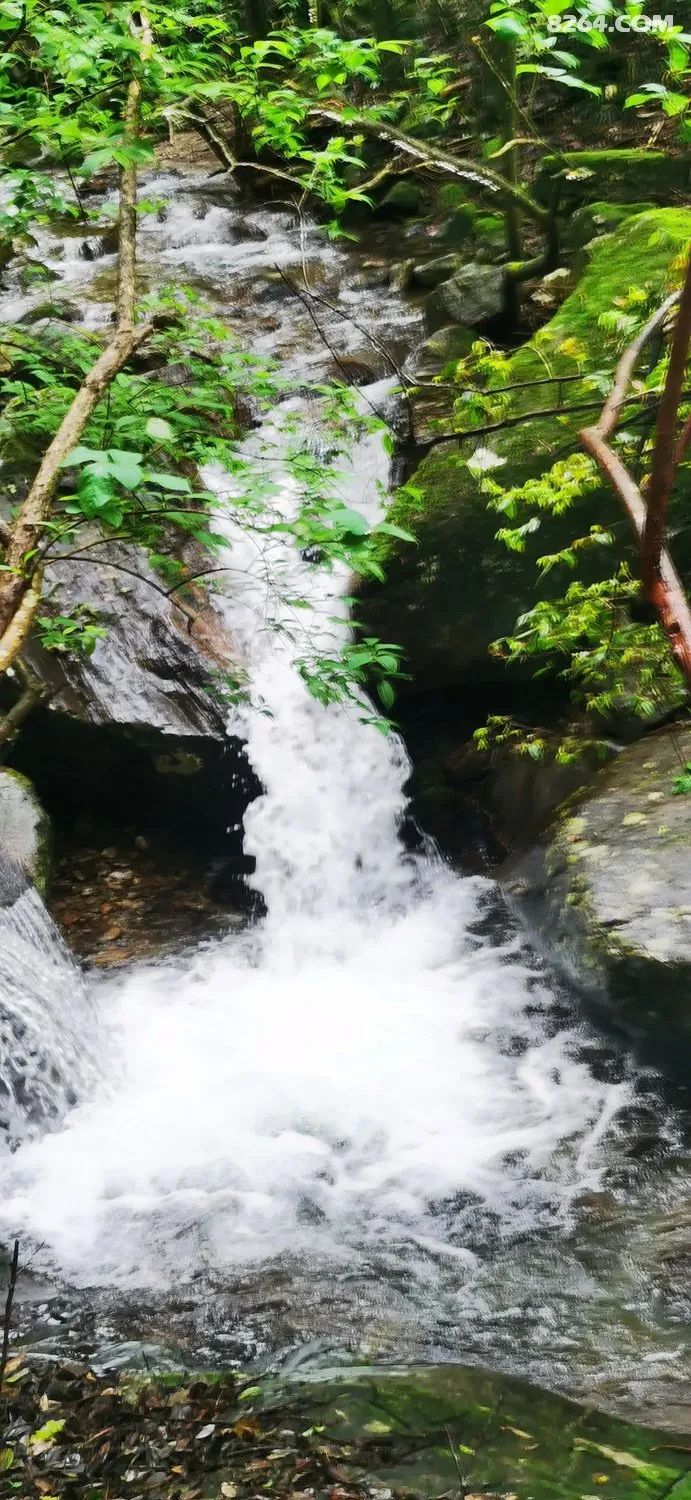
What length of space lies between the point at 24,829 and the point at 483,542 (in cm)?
335

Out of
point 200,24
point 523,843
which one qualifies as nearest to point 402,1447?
point 523,843

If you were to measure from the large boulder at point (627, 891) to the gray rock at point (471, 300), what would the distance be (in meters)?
4.65

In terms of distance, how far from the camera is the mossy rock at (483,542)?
6203mm

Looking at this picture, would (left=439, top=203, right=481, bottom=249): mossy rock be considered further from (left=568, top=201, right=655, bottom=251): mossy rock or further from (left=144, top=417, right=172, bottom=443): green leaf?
(left=144, top=417, right=172, bottom=443): green leaf

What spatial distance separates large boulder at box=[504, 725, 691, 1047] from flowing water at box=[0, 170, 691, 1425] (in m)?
0.29

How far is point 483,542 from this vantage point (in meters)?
6.36

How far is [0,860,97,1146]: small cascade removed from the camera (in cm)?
466

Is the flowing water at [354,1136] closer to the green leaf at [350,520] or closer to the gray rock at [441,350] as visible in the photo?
the green leaf at [350,520]

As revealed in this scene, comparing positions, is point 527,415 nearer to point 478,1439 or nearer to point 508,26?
point 508,26

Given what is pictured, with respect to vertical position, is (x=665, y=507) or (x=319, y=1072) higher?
(x=665, y=507)

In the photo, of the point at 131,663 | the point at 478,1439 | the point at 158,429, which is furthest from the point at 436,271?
the point at 478,1439

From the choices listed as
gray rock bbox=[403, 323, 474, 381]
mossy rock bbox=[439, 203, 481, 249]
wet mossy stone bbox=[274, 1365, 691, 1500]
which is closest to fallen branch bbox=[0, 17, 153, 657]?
wet mossy stone bbox=[274, 1365, 691, 1500]

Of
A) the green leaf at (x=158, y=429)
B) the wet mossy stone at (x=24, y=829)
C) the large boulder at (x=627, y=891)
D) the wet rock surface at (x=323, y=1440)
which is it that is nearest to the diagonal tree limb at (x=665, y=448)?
the green leaf at (x=158, y=429)

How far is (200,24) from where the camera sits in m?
3.95
